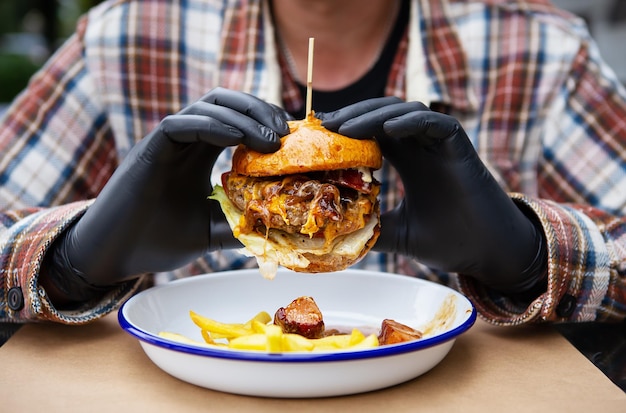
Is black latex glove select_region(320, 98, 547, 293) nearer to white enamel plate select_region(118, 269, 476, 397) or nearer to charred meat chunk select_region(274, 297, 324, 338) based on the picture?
white enamel plate select_region(118, 269, 476, 397)

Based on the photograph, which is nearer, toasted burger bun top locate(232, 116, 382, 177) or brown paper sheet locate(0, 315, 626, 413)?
brown paper sheet locate(0, 315, 626, 413)

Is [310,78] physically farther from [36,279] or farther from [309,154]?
[36,279]

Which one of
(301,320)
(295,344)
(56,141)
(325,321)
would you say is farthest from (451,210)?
(56,141)

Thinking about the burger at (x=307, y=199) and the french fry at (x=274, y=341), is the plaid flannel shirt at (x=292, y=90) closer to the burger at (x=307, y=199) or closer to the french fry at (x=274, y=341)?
the burger at (x=307, y=199)

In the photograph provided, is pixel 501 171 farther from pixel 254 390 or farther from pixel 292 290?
pixel 254 390

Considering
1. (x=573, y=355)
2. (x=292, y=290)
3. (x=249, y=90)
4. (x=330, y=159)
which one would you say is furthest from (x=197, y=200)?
(x=573, y=355)

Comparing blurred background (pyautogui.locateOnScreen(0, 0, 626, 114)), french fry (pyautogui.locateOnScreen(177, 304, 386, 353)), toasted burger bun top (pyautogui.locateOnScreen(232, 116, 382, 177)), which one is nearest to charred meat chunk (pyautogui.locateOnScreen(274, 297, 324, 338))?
french fry (pyautogui.locateOnScreen(177, 304, 386, 353))

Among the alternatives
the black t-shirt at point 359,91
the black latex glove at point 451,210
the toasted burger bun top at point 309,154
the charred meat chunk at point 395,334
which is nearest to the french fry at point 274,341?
the charred meat chunk at point 395,334
